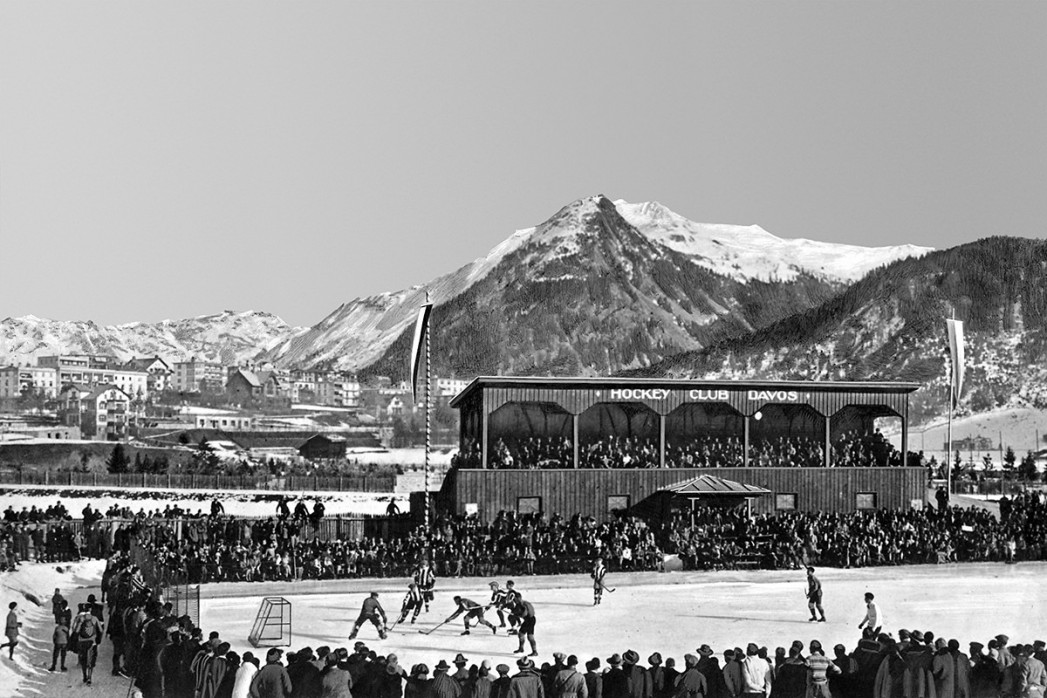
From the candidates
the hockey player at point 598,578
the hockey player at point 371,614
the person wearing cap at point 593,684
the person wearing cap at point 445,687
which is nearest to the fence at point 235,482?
the hockey player at point 598,578

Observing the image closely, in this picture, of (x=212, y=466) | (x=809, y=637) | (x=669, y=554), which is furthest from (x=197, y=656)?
(x=212, y=466)

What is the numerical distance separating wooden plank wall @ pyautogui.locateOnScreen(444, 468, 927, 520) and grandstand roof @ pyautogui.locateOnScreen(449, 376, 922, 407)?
124 inches

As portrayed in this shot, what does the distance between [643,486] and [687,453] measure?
346 centimetres

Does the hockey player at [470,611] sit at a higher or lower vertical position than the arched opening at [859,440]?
lower

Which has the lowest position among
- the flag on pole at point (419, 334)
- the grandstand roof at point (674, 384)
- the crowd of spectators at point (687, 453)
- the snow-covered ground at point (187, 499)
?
the snow-covered ground at point (187, 499)

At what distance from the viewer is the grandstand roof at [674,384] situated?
42094 mm

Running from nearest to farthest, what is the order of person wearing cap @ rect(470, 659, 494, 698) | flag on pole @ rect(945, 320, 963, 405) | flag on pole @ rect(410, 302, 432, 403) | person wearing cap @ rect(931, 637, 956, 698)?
1. person wearing cap @ rect(470, 659, 494, 698)
2. person wearing cap @ rect(931, 637, 956, 698)
3. flag on pole @ rect(410, 302, 432, 403)
4. flag on pole @ rect(945, 320, 963, 405)

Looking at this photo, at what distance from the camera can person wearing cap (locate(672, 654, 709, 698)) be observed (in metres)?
15.4

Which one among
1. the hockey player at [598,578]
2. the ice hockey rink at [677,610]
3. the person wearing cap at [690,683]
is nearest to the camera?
the person wearing cap at [690,683]

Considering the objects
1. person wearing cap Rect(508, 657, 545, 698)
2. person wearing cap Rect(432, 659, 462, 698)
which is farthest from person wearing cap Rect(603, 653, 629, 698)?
person wearing cap Rect(432, 659, 462, 698)

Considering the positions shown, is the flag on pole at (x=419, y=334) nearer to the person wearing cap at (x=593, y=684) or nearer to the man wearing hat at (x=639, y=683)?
the person wearing cap at (x=593, y=684)

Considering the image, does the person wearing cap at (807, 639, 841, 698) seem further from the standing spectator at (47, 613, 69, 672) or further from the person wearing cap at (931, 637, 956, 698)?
the standing spectator at (47, 613, 69, 672)

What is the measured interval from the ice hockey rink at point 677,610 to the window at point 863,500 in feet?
23.5

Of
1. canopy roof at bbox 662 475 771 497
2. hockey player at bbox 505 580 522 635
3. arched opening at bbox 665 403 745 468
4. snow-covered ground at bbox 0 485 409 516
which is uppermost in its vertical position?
arched opening at bbox 665 403 745 468
